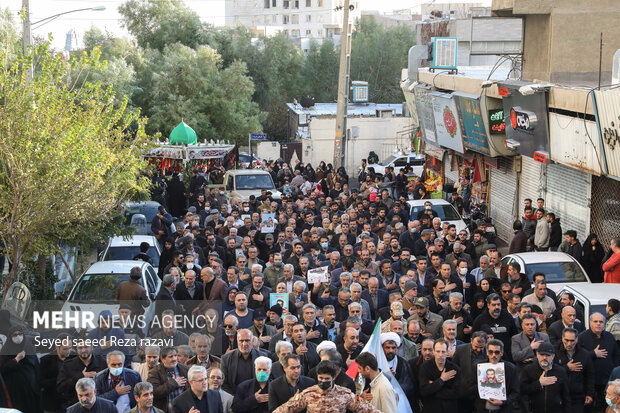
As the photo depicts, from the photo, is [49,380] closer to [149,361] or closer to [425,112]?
[149,361]

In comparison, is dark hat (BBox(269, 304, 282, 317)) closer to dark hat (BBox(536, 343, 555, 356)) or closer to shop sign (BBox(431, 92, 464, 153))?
dark hat (BBox(536, 343, 555, 356))

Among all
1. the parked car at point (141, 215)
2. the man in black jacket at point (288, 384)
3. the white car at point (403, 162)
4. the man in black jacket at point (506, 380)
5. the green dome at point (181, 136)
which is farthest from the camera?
the white car at point (403, 162)

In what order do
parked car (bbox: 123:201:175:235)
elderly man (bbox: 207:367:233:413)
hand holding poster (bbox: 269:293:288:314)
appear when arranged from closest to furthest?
1. elderly man (bbox: 207:367:233:413)
2. hand holding poster (bbox: 269:293:288:314)
3. parked car (bbox: 123:201:175:235)

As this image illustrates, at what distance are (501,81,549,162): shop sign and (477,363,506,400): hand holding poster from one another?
34.1 feet

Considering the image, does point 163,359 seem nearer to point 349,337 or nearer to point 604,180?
point 349,337

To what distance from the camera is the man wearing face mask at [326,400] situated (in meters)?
7.38

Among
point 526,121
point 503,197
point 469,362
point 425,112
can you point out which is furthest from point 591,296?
point 425,112

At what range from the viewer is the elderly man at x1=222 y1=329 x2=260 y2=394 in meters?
9.46

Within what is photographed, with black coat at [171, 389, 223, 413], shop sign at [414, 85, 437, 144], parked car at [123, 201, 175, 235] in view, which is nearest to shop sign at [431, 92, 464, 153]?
shop sign at [414, 85, 437, 144]

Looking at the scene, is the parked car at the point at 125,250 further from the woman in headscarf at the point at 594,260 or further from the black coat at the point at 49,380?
the woman in headscarf at the point at 594,260

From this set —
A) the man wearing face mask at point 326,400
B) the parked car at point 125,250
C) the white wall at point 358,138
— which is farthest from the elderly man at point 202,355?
the white wall at point 358,138

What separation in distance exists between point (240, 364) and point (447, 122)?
1804 cm

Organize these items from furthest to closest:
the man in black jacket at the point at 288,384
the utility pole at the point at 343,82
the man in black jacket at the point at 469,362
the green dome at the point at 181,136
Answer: the utility pole at the point at 343,82, the green dome at the point at 181,136, the man in black jacket at the point at 469,362, the man in black jacket at the point at 288,384

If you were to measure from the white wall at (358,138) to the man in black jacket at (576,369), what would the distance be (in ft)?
111
